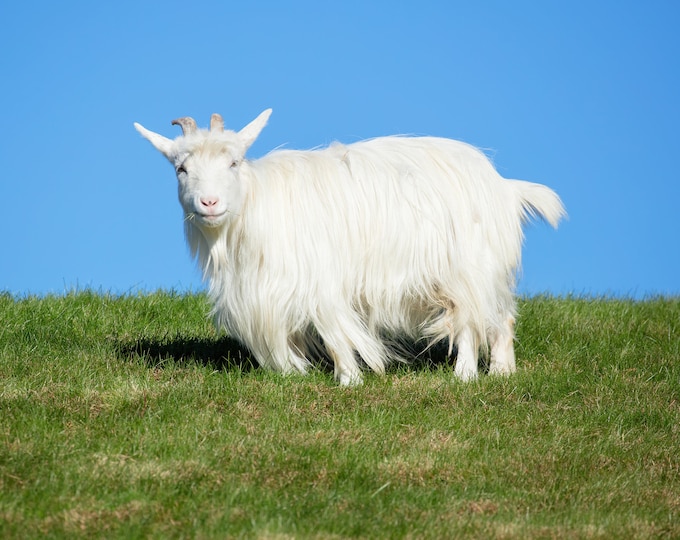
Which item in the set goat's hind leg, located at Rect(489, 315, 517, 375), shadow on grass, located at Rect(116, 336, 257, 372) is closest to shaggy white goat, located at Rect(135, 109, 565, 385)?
goat's hind leg, located at Rect(489, 315, 517, 375)

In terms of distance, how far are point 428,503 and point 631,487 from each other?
56.0 inches

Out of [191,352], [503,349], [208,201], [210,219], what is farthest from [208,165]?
[503,349]

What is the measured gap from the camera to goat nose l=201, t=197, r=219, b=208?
7402 mm

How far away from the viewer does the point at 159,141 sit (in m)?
7.89

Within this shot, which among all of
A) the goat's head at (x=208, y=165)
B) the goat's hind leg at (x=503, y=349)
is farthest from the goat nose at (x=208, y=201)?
the goat's hind leg at (x=503, y=349)

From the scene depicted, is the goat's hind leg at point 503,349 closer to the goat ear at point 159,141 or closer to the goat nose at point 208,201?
the goat nose at point 208,201

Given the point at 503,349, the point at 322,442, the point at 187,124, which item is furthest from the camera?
the point at 503,349

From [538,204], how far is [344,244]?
1.91m

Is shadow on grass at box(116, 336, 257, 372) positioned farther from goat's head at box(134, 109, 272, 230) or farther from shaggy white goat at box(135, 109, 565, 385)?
goat's head at box(134, 109, 272, 230)

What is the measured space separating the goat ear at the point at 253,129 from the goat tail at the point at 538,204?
7.50 ft

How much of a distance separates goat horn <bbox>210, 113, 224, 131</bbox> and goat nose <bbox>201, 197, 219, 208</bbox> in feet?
2.31

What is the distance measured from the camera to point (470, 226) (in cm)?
820

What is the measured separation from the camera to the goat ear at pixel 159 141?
784 centimetres

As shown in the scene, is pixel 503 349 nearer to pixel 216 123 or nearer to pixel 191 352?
pixel 191 352
